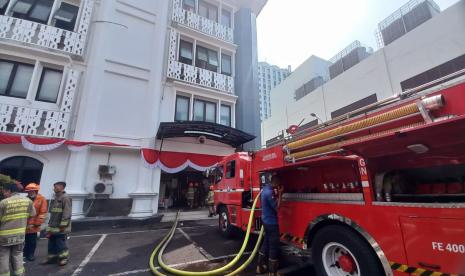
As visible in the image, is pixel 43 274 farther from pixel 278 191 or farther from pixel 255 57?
pixel 255 57

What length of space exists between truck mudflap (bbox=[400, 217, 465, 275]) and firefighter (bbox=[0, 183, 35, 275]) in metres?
6.29

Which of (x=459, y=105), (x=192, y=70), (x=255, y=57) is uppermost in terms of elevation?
(x=255, y=57)

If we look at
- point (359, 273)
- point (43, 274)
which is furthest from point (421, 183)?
point (43, 274)

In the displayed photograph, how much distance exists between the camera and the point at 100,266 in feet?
16.5

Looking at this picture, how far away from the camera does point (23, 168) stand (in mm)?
9195

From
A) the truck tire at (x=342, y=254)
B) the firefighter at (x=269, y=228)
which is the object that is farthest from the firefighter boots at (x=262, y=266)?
the truck tire at (x=342, y=254)

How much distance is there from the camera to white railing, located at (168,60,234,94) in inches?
502

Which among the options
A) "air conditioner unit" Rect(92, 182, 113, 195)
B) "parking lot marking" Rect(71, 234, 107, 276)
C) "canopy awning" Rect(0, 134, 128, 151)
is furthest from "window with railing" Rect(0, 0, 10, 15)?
"parking lot marking" Rect(71, 234, 107, 276)

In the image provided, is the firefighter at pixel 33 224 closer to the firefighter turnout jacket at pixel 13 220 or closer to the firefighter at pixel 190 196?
the firefighter turnout jacket at pixel 13 220

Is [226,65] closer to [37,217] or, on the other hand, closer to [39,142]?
→ [39,142]

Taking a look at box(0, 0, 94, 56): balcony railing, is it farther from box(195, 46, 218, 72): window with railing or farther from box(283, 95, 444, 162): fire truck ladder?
Answer: box(283, 95, 444, 162): fire truck ladder

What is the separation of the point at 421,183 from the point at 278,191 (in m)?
2.52

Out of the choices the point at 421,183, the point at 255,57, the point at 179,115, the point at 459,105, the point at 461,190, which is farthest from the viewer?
the point at 255,57

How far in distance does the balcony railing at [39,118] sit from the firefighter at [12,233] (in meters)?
6.70
